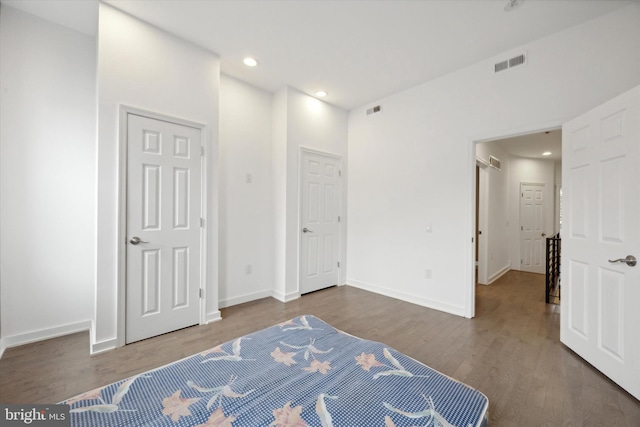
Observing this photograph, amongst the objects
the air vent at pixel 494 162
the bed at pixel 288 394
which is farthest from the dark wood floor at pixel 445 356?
the air vent at pixel 494 162

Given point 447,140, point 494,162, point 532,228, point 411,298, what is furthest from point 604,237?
point 532,228

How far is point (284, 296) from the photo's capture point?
3730mm

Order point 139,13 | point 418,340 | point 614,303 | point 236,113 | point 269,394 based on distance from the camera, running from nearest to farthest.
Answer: point 269,394, point 614,303, point 139,13, point 418,340, point 236,113

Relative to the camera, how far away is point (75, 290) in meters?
2.74

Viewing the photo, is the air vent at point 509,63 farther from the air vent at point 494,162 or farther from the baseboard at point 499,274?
the baseboard at point 499,274

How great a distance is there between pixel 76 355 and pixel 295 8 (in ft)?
11.7

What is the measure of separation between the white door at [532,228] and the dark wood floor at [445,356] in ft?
9.51

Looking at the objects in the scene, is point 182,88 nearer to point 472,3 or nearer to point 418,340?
point 472,3

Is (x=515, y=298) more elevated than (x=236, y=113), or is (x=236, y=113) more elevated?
(x=236, y=113)

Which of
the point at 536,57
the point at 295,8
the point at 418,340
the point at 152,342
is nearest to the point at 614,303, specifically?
the point at 418,340

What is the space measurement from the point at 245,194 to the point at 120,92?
5.62 ft

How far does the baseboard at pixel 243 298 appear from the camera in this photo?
3.47 m

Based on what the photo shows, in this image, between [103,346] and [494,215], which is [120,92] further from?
[494,215]

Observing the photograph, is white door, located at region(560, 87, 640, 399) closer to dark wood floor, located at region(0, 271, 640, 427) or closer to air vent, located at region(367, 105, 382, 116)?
dark wood floor, located at region(0, 271, 640, 427)
